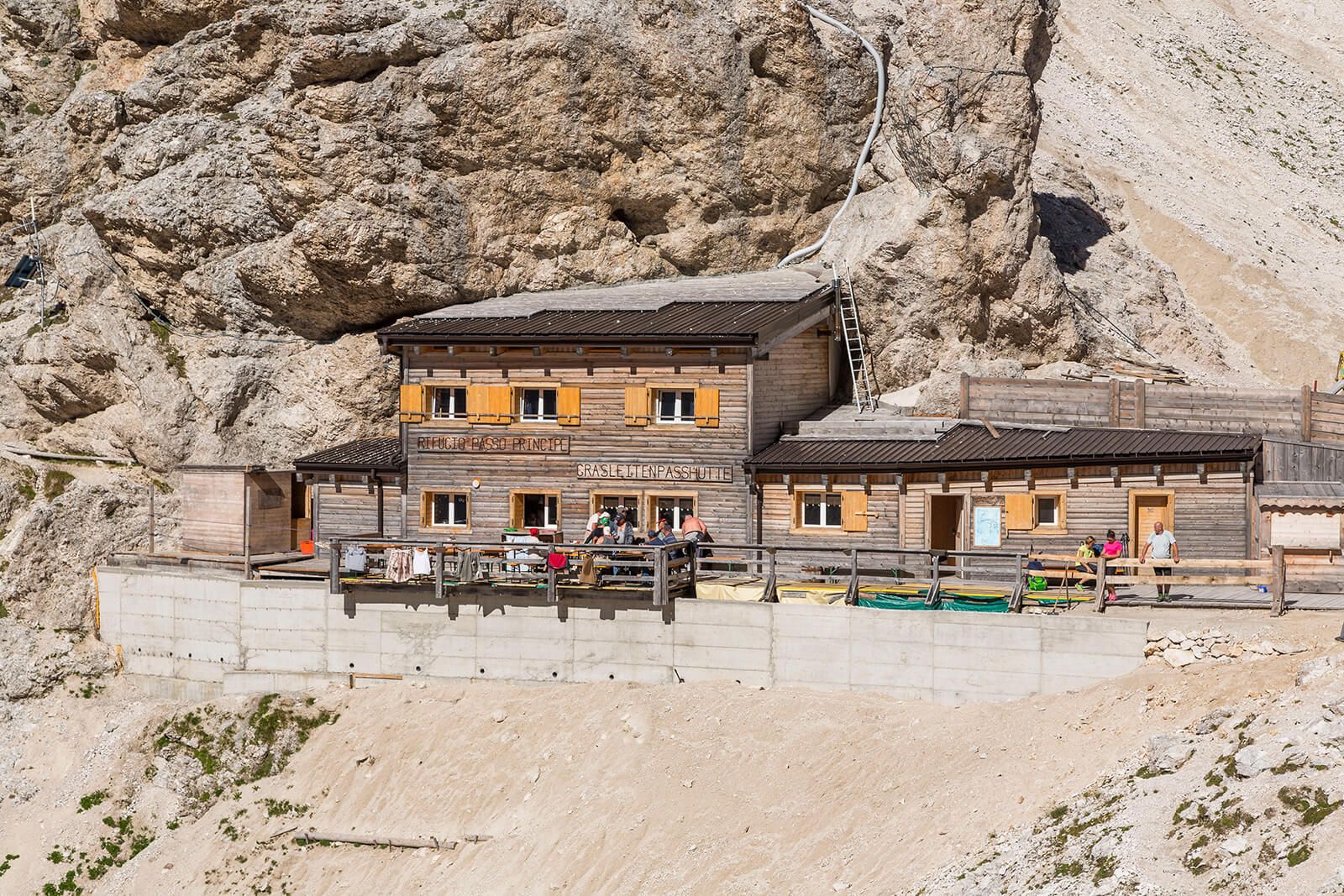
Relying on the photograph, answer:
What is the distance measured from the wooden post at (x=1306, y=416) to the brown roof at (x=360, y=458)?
23562 mm

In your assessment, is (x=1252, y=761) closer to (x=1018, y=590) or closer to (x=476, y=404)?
(x=1018, y=590)

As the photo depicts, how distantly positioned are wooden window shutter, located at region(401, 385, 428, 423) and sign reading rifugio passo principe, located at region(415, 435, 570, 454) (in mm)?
566

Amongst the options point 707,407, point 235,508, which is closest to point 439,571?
point 707,407

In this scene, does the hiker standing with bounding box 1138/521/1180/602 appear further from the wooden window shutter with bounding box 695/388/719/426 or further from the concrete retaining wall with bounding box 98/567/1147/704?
the wooden window shutter with bounding box 695/388/719/426

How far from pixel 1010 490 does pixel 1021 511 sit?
0.63m

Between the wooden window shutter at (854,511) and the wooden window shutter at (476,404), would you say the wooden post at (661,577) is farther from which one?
the wooden window shutter at (476,404)

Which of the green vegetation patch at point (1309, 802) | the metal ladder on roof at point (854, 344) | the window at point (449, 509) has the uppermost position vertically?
the metal ladder on roof at point (854, 344)

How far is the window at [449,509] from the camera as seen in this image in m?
42.8

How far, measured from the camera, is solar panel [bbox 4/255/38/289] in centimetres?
5197

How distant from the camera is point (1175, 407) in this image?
39594 mm

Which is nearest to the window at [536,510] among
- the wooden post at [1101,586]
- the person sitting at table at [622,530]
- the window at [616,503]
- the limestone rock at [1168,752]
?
the window at [616,503]

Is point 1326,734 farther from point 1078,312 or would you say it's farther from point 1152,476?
point 1078,312

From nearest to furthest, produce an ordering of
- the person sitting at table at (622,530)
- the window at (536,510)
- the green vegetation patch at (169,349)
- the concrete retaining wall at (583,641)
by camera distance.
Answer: the concrete retaining wall at (583,641)
the person sitting at table at (622,530)
the window at (536,510)
the green vegetation patch at (169,349)

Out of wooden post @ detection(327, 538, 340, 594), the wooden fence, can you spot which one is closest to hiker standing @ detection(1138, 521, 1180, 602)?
the wooden fence
